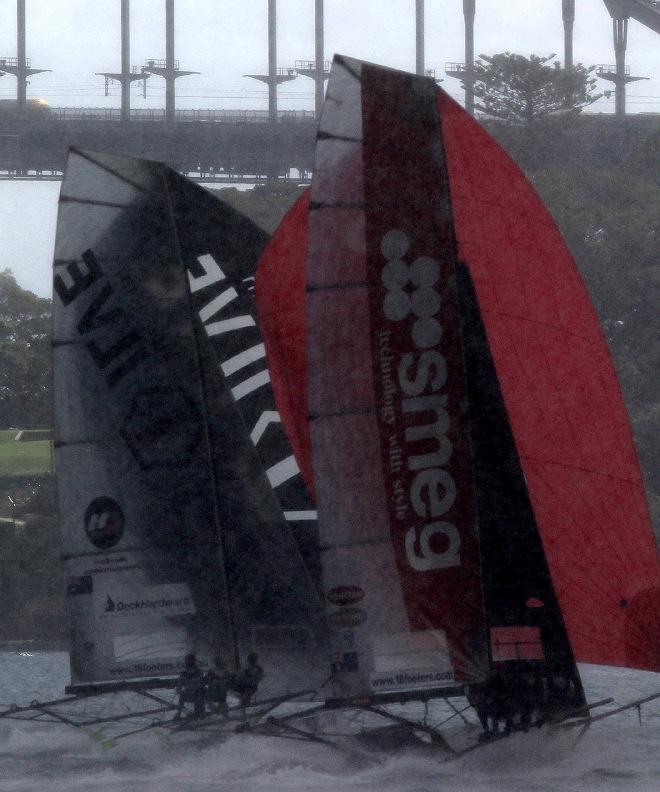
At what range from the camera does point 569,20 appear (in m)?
84.6

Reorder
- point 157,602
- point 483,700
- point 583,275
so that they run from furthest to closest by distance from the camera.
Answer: point 583,275, point 157,602, point 483,700

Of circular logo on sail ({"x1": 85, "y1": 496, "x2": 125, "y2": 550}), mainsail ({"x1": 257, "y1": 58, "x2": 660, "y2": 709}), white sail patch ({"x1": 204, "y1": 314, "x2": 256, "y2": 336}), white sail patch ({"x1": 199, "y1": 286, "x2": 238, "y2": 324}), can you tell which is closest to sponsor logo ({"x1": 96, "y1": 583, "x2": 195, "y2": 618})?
circular logo on sail ({"x1": 85, "y1": 496, "x2": 125, "y2": 550})

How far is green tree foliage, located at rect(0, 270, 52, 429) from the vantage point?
213ft

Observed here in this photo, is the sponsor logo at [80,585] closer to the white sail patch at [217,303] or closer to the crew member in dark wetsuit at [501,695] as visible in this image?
the white sail patch at [217,303]

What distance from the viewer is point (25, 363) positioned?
6431 cm

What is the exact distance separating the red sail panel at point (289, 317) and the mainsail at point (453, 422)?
2.12m

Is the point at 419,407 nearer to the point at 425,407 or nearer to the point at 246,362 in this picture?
the point at 425,407

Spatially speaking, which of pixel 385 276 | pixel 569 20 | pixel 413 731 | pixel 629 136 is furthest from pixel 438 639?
pixel 569 20

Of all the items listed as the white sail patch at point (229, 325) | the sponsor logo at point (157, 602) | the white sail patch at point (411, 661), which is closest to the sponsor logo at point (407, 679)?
the white sail patch at point (411, 661)

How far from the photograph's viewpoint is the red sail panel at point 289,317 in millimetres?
15969

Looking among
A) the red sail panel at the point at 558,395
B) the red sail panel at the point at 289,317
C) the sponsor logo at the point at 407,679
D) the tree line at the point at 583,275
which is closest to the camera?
the sponsor logo at the point at 407,679

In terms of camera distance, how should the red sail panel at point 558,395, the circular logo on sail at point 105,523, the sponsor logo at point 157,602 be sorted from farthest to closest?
the circular logo on sail at point 105,523 < the sponsor logo at point 157,602 < the red sail panel at point 558,395

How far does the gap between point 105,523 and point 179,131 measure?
6226 cm

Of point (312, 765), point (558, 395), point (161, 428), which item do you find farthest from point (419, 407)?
point (161, 428)
